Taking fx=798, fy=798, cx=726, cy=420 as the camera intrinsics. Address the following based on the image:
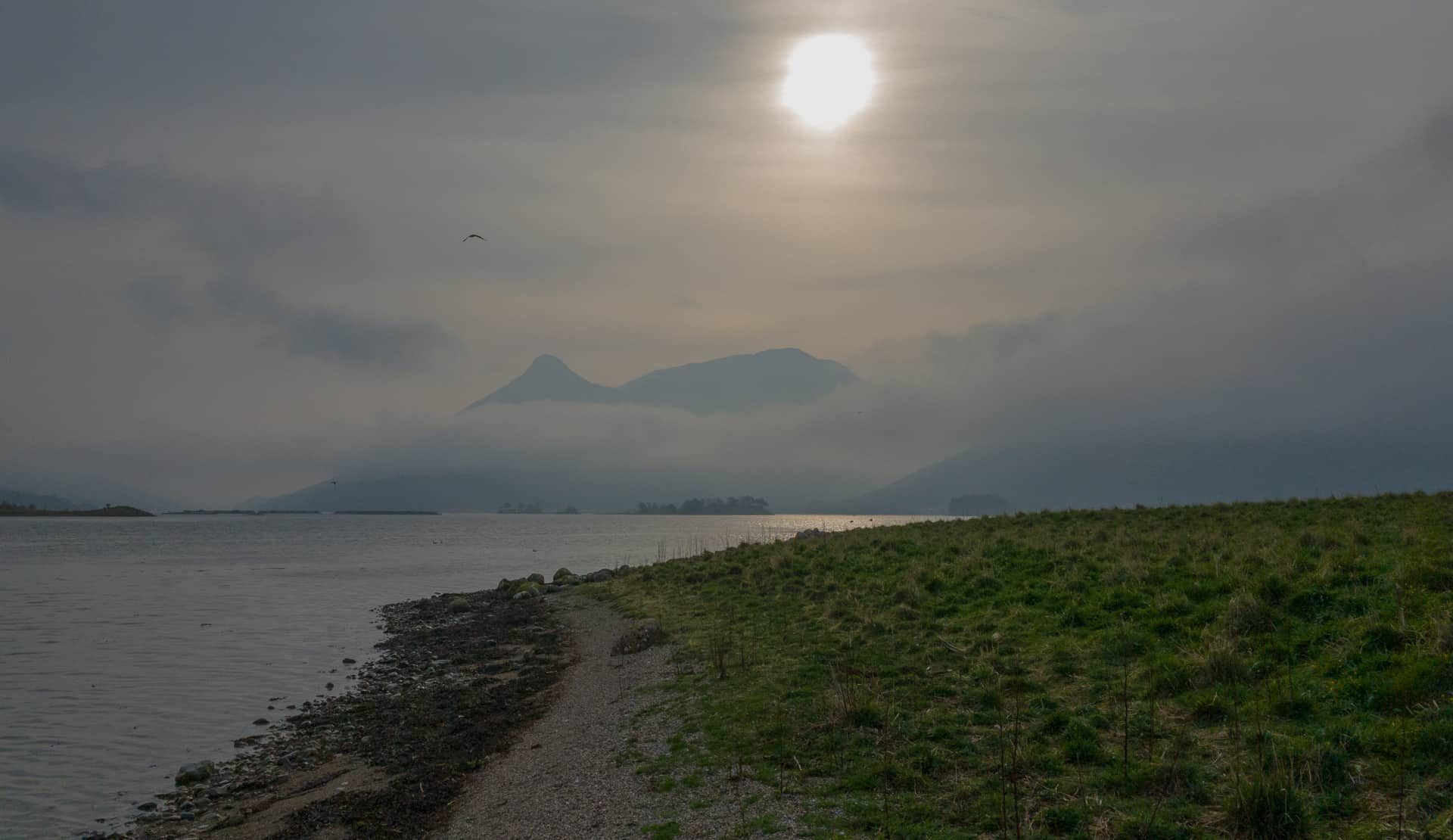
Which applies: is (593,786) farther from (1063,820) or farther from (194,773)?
(194,773)

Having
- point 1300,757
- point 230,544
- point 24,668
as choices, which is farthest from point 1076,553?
point 230,544

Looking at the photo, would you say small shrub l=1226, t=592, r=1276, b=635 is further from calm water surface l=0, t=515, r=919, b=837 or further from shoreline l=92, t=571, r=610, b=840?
calm water surface l=0, t=515, r=919, b=837

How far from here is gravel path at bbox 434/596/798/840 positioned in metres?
11.3

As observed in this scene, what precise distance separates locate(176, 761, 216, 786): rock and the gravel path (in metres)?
6.51

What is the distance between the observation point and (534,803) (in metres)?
13.0

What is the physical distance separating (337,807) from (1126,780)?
1313 centimetres

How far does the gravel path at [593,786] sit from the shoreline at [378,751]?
25.8 inches

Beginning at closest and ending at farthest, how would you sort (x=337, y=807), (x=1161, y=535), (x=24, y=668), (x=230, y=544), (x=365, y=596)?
(x=337, y=807), (x=1161, y=535), (x=24, y=668), (x=365, y=596), (x=230, y=544)

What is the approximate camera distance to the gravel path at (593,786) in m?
11.3

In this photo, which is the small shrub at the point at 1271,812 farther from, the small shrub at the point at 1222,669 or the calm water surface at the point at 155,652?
the calm water surface at the point at 155,652

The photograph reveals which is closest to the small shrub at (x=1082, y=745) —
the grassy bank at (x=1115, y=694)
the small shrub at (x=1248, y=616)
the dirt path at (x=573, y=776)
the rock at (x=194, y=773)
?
the grassy bank at (x=1115, y=694)

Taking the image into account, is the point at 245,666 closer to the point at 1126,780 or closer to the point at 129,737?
the point at 129,737

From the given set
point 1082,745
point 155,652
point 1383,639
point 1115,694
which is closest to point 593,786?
point 1082,745

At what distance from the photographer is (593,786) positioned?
1323 cm
